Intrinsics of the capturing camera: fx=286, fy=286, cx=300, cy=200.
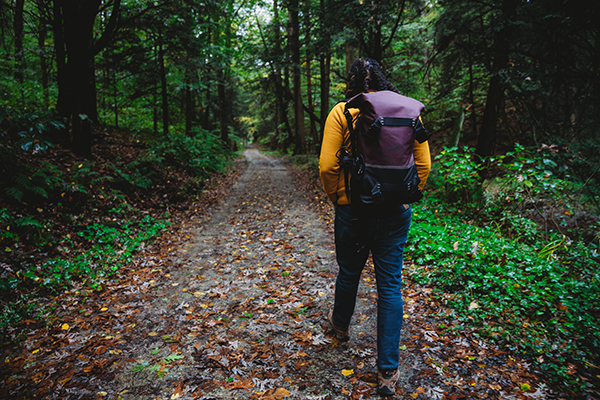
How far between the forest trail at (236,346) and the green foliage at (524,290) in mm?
254

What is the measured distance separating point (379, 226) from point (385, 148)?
0.62 m

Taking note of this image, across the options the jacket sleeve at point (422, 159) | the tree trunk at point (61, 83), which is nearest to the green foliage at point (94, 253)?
the tree trunk at point (61, 83)

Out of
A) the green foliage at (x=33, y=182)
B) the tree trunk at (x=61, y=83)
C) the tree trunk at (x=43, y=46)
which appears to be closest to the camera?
the green foliage at (x=33, y=182)

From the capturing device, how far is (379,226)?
2.29 meters

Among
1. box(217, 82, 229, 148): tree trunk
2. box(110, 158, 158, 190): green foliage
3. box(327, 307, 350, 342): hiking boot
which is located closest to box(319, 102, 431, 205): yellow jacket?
box(327, 307, 350, 342): hiking boot

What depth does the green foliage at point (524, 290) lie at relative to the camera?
2.66m

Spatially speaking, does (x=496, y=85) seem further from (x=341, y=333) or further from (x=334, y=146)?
(x=341, y=333)

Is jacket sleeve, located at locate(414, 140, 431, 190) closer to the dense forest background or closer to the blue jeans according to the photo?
the blue jeans

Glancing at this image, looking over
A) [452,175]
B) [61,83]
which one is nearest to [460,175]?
[452,175]

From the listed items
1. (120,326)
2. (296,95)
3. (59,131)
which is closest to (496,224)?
(120,326)

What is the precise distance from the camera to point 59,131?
25.1 feet

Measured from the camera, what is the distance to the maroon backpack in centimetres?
207

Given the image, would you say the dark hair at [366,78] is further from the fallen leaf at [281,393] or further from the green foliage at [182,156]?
the green foliage at [182,156]

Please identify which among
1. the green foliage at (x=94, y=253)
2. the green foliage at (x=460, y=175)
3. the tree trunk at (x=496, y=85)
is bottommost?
the green foliage at (x=94, y=253)
